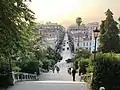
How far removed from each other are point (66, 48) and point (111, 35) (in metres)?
96.6

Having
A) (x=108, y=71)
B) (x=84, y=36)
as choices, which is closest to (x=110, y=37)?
(x=108, y=71)

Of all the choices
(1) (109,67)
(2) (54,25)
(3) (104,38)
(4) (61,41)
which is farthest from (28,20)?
(2) (54,25)

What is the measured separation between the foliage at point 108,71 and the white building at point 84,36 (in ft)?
366

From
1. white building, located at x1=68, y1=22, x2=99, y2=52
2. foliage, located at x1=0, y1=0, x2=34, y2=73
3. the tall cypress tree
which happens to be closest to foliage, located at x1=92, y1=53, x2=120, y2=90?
foliage, located at x1=0, y1=0, x2=34, y2=73

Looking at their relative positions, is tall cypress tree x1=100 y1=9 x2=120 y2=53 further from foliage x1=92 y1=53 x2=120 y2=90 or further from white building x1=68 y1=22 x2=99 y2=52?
white building x1=68 y1=22 x2=99 y2=52

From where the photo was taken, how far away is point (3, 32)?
53.4ft

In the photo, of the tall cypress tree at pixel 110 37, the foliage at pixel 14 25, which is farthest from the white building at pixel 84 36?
the foliage at pixel 14 25

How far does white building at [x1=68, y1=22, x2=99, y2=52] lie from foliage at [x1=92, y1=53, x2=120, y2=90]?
111 meters

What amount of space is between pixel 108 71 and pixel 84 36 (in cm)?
14943

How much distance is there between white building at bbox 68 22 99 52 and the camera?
14600 centimetres

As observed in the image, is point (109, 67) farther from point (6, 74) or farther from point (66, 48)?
point (66, 48)

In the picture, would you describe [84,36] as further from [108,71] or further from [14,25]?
[14,25]

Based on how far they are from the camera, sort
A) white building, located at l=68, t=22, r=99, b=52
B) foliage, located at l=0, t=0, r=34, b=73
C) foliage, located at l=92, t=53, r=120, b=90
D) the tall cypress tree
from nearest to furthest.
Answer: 1. foliage, located at l=0, t=0, r=34, b=73
2. foliage, located at l=92, t=53, r=120, b=90
3. the tall cypress tree
4. white building, located at l=68, t=22, r=99, b=52

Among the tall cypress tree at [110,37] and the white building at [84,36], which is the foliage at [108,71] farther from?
the white building at [84,36]
